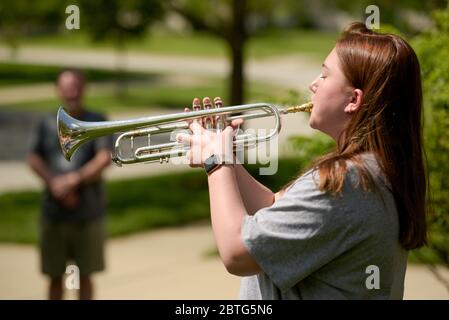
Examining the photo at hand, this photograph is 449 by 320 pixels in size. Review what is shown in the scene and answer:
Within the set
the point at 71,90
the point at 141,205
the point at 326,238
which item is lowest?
the point at 326,238

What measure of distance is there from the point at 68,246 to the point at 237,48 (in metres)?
5.57

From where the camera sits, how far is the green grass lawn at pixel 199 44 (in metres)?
35.9

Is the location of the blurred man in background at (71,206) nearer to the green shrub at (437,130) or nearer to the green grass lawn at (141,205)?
the green shrub at (437,130)

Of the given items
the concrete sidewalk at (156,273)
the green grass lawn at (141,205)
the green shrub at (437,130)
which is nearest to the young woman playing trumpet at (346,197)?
the green shrub at (437,130)

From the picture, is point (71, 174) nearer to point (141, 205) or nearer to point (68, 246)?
point (68, 246)

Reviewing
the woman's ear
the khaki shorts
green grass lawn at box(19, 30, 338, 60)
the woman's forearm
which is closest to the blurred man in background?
the khaki shorts

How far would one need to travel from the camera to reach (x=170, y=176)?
1148 centimetres

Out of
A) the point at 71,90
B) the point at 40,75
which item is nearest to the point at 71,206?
the point at 71,90

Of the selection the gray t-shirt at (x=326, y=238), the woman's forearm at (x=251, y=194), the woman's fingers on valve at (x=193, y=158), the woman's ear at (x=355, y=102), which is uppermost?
the woman's ear at (x=355, y=102)

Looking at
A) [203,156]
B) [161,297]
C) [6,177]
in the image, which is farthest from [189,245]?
[203,156]

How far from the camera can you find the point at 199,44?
3972cm

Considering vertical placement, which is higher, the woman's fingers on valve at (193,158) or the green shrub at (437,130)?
the green shrub at (437,130)

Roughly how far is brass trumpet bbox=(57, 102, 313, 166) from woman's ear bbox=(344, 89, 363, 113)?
207mm

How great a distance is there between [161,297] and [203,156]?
14.0ft
